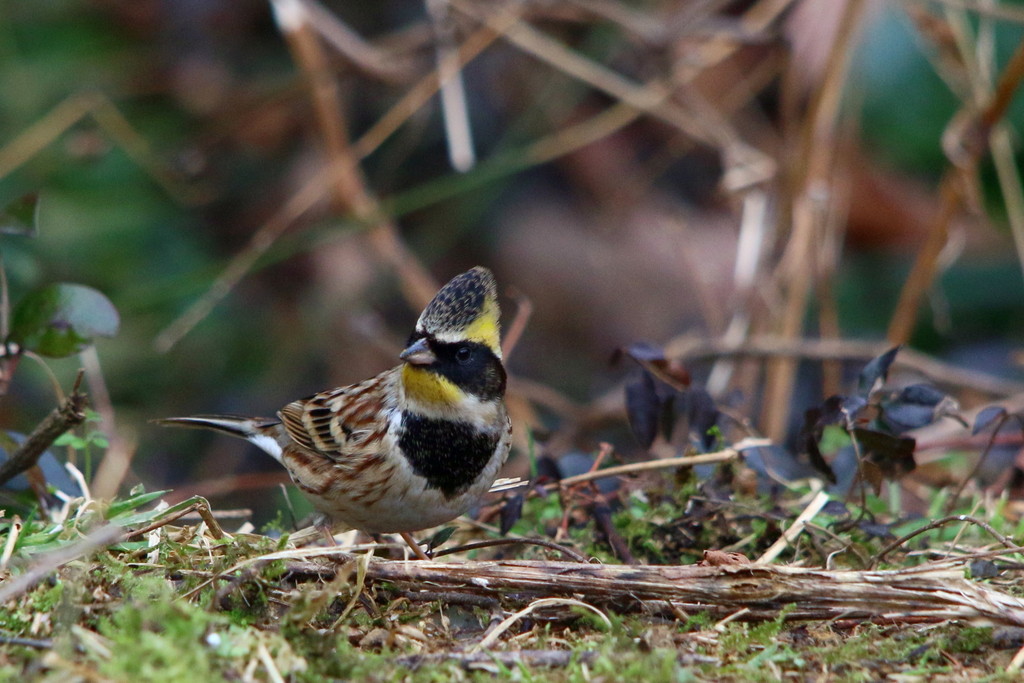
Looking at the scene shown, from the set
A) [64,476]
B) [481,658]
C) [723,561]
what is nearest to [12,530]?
[64,476]

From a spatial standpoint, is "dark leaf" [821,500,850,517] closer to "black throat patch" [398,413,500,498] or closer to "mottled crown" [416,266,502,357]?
"black throat patch" [398,413,500,498]

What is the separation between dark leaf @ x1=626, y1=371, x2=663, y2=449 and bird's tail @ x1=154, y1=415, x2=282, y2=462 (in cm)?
161

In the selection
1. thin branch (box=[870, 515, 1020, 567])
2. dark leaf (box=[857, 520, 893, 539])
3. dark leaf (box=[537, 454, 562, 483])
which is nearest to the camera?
thin branch (box=[870, 515, 1020, 567])

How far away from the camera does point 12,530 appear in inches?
122

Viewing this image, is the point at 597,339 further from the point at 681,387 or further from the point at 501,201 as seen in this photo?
the point at 681,387

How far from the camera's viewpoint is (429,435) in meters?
3.94

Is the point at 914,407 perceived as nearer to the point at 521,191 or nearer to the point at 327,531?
the point at 327,531

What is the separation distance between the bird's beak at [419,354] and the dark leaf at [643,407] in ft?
2.59

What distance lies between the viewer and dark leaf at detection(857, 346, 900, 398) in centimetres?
379

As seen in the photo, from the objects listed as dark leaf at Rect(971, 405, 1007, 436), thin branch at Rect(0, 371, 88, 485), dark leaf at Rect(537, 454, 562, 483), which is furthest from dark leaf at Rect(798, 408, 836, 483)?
thin branch at Rect(0, 371, 88, 485)

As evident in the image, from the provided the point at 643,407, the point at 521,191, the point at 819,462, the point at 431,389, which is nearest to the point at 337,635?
the point at 431,389

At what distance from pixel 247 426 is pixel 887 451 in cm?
279

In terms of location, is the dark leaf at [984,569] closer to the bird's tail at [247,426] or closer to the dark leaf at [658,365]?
the dark leaf at [658,365]

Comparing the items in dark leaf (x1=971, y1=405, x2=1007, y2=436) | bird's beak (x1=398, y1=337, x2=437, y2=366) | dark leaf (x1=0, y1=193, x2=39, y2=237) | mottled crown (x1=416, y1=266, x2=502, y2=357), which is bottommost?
dark leaf (x1=971, y1=405, x2=1007, y2=436)
